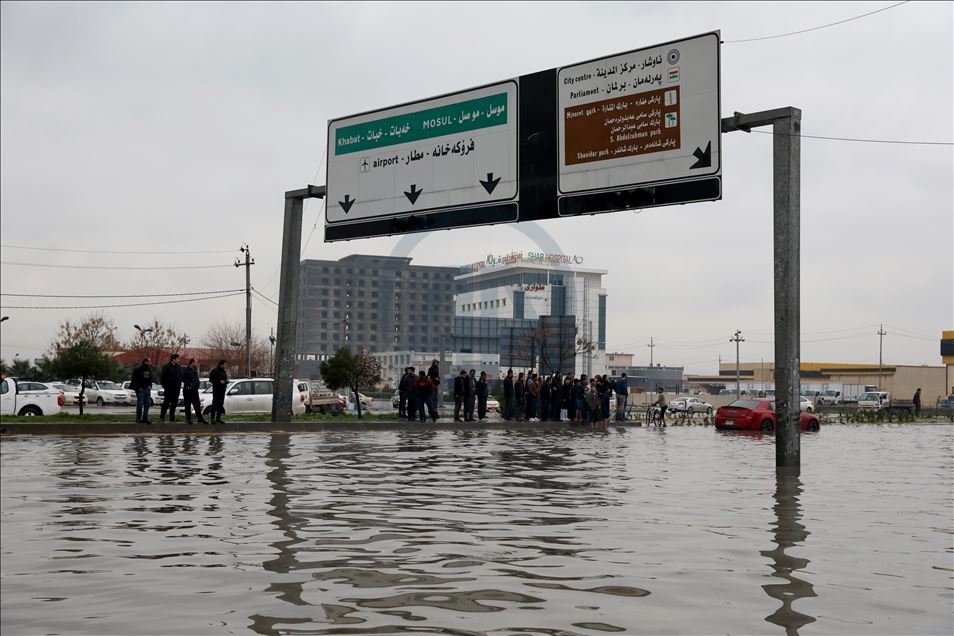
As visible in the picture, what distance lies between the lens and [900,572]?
22.0 feet

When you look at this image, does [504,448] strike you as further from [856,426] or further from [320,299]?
[320,299]

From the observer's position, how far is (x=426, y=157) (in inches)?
1000

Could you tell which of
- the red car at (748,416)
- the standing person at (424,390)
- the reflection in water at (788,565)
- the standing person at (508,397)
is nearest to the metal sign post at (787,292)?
the reflection in water at (788,565)

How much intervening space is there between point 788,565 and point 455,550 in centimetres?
236

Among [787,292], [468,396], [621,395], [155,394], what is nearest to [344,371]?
[468,396]

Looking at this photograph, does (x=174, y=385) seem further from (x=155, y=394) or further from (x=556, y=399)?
(x=155, y=394)

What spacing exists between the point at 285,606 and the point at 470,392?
25956 millimetres

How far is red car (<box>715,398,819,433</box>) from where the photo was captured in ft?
104

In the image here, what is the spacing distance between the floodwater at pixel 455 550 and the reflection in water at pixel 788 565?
26mm

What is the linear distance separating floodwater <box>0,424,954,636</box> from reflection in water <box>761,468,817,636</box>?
3cm

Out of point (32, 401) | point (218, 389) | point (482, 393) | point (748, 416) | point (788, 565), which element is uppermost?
point (218, 389)

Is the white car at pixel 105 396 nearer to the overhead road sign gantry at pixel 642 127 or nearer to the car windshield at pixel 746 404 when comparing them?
the car windshield at pixel 746 404

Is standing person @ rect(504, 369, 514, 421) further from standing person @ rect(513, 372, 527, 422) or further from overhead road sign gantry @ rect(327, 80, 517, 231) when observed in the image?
overhead road sign gantry @ rect(327, 80, 517, 231)

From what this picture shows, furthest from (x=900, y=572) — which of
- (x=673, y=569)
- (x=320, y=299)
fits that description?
(x=320, y=299)
